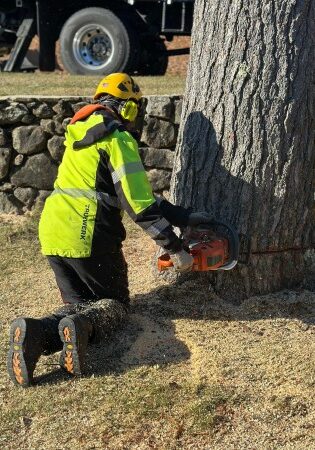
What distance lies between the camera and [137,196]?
4.30 m

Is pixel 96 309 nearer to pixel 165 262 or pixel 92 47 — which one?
pixel 165 262

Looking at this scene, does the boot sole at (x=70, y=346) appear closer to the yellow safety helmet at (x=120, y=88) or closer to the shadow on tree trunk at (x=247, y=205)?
the shadow on tree trunk at (x=247, y=205)

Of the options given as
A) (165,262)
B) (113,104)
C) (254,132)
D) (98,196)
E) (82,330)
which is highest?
(113,104)

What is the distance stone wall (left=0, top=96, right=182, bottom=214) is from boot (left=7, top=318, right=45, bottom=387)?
2.92 meters

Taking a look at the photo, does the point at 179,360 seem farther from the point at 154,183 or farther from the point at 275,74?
the point at 154,183

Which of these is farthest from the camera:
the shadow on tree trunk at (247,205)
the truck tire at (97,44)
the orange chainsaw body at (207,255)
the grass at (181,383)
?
the truck tire at (97,44)

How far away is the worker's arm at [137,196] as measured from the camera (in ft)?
14.1

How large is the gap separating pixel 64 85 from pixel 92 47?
64.8 inches

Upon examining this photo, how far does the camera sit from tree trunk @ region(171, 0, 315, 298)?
454 cm


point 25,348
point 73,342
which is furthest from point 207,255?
point 25,348

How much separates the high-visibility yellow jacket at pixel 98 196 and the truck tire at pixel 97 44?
5.03 m

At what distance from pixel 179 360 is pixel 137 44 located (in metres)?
6.04

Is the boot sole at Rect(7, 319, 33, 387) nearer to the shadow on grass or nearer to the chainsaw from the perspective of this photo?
the shadow on grass

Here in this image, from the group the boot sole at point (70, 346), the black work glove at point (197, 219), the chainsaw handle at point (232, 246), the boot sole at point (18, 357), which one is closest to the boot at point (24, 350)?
the boot sole at point (18, 357)
